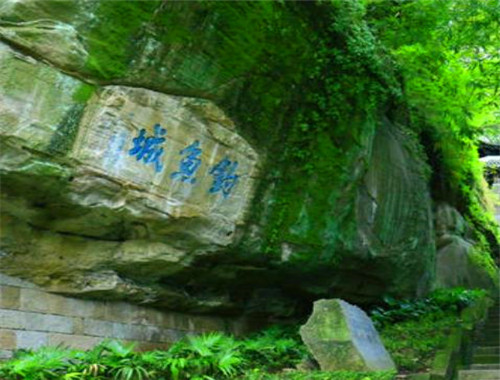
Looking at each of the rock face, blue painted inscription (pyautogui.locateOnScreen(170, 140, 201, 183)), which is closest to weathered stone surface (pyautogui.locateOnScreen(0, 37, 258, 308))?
blue painted inscription (pyautogui.locateOnScreen(170, 140, 201, 183))

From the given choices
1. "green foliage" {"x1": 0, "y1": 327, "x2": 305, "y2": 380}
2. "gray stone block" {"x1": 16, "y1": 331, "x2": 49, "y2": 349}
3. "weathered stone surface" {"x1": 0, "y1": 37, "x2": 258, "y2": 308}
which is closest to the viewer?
"green foliage" {"x1": 0, "y1": 327, "x2": 305, "y2": 380}

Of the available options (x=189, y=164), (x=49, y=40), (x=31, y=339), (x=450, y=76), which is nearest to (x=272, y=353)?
(x=189, y=164)

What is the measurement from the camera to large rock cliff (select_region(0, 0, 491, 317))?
7.50m

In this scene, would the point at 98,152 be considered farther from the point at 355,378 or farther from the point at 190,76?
the point at 355,378

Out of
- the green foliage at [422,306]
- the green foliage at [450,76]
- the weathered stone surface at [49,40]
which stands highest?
the green foliage at [450,76]

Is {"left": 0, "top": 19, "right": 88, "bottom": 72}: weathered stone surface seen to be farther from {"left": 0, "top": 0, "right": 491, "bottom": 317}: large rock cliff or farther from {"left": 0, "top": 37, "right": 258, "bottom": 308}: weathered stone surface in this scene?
{"left": 0, "top": 37, "right": 258, "bottom": 308}: weathered stone surface

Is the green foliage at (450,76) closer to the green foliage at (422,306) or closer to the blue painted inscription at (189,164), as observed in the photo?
the green foliage at (422,306)

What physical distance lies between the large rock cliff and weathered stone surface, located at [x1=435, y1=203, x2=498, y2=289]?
492 centimetres

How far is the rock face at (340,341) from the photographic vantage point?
764cm

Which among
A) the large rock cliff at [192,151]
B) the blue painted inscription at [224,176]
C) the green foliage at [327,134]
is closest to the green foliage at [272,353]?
the large rock cliff at [192,151]

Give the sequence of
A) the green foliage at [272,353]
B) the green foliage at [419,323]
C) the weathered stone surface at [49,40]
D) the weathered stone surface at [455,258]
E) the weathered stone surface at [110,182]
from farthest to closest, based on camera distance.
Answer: the weathered stone surface at [455,258] < the green foliage at [419,323] < the green foliage at [272,353] < the weathered stone surface at [110,182] < the weathered stone surface at [49,40]

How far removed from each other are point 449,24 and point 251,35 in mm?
2554

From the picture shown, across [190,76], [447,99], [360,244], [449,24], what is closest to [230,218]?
[190,76]

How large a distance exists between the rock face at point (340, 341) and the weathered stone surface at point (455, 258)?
8.11 meters
